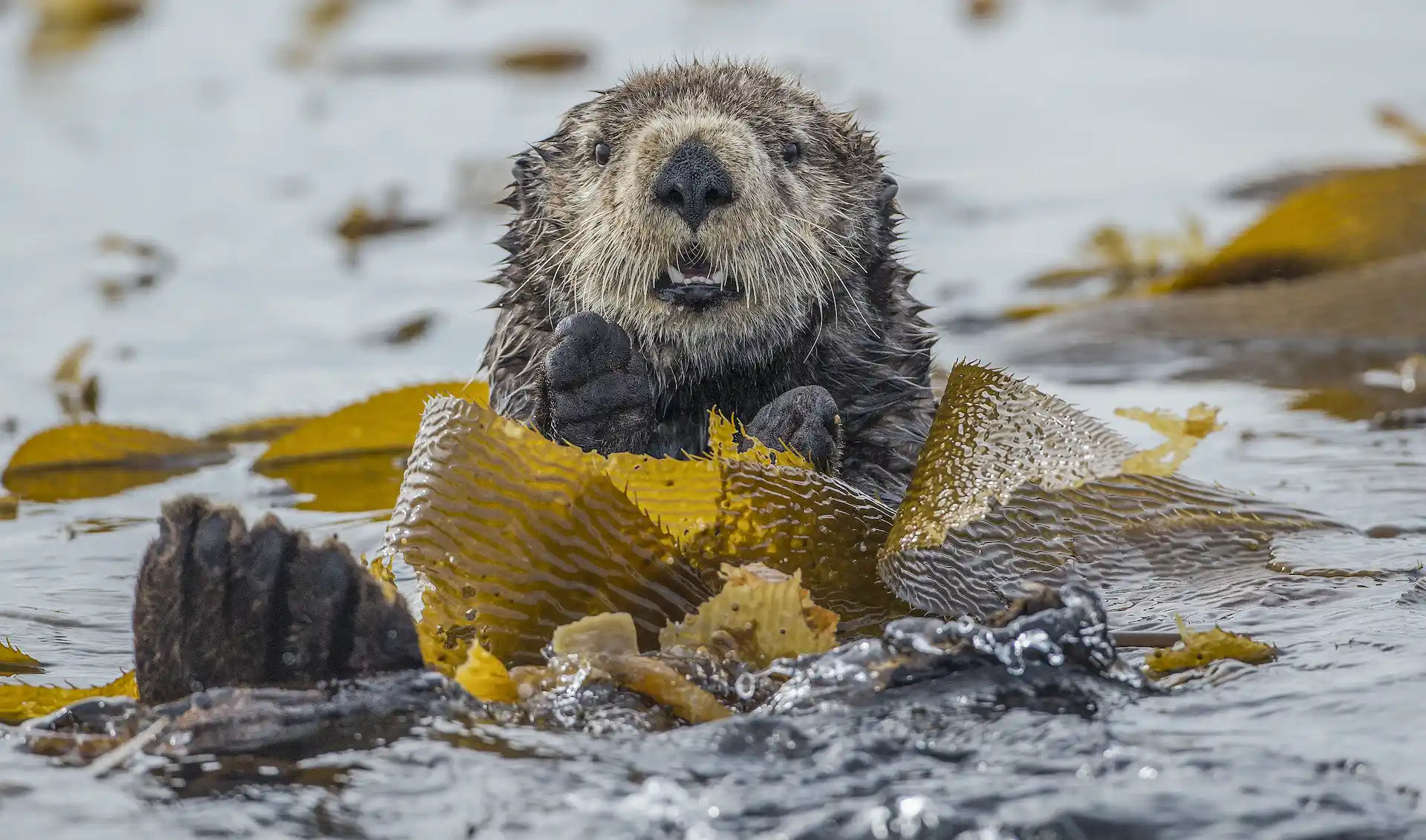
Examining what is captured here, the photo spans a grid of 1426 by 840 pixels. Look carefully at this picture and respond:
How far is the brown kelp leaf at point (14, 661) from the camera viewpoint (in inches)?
118

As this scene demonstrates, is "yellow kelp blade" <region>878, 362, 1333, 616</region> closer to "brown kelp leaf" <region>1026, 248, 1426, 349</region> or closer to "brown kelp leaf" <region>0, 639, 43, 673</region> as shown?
"brown kelp leaf" <region>0, 639, 43, 673</region>

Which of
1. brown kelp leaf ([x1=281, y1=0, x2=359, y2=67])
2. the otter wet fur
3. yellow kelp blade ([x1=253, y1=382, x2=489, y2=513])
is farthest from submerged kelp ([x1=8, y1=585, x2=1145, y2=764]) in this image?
brown kelp leaf ([x1=281, y1=0, x2=359, y2=67])

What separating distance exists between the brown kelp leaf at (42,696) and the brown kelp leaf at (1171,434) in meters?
1.80

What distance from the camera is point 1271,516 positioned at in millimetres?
3434

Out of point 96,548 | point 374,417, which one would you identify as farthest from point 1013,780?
point 374,417

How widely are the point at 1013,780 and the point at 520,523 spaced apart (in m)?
0.96

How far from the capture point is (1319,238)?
250 inches

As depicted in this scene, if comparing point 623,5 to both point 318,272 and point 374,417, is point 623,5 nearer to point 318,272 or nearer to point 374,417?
point 318,272

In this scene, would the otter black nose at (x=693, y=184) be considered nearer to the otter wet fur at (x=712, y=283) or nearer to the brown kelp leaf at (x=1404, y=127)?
the otter wet fur at (x=712, y=283)

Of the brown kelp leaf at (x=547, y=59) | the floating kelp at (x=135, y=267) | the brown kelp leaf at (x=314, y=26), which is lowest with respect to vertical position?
the floating kelp at (x=135, y=267)

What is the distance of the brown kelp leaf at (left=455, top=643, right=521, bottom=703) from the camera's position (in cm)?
248

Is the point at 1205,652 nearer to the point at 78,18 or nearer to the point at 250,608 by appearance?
the point at 250,608

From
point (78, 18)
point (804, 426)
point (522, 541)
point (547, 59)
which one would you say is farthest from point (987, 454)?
point (78, 18)

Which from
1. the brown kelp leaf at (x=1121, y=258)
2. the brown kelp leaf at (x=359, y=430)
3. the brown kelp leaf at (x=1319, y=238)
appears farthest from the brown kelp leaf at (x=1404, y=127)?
the brown kelp leaf at (x=359, y=430)
